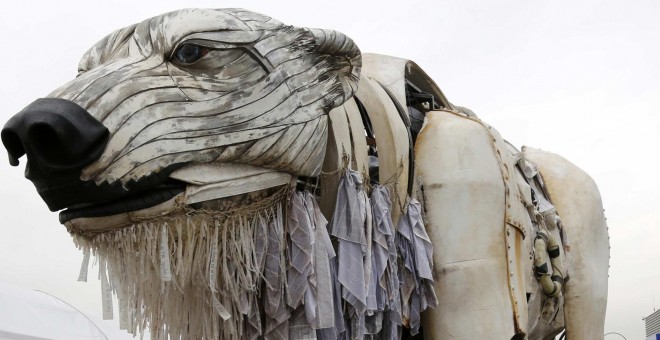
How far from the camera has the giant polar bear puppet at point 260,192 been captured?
96.6 inches

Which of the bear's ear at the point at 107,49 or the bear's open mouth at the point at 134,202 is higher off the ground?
the bear's ear at the point at 107,49

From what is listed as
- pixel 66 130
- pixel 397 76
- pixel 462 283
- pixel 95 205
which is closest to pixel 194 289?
pixel 95 205

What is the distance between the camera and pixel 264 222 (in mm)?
2676

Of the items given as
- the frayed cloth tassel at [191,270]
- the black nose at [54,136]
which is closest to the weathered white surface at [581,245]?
the frayed cloth tassel at [191,270]

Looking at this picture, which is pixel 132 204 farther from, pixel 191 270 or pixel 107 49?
pixel 107 49

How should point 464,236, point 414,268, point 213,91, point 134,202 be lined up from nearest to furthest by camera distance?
point 134,202, point 213,91, point 414,268, point 464,236

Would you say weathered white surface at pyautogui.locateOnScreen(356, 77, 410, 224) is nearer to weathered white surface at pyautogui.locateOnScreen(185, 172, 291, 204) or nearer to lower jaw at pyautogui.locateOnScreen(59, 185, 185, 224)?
weathered white surface at pyautogui.locateOnScreen(185, 172, 291, 204)

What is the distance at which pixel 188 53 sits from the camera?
260cm

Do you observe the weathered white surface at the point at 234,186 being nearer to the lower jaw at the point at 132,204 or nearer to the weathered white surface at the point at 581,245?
the lower jaw at the point at 132,204

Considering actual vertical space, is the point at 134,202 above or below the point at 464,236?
above

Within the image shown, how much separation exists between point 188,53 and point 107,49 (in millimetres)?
327

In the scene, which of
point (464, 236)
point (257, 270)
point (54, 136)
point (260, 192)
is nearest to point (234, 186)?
point (260, 192)

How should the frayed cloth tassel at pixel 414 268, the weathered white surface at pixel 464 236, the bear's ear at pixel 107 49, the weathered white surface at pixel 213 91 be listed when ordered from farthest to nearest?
the weathered white surface at pixel 464 236, the frayed cloth tassel at pixel 414 268, the bear's ear at pixel 107 49, the weathered white surface at pixel 213 91

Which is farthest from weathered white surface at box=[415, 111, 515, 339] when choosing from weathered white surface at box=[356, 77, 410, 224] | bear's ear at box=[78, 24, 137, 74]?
bear's ear at box=[78, 24, 137, 74]
